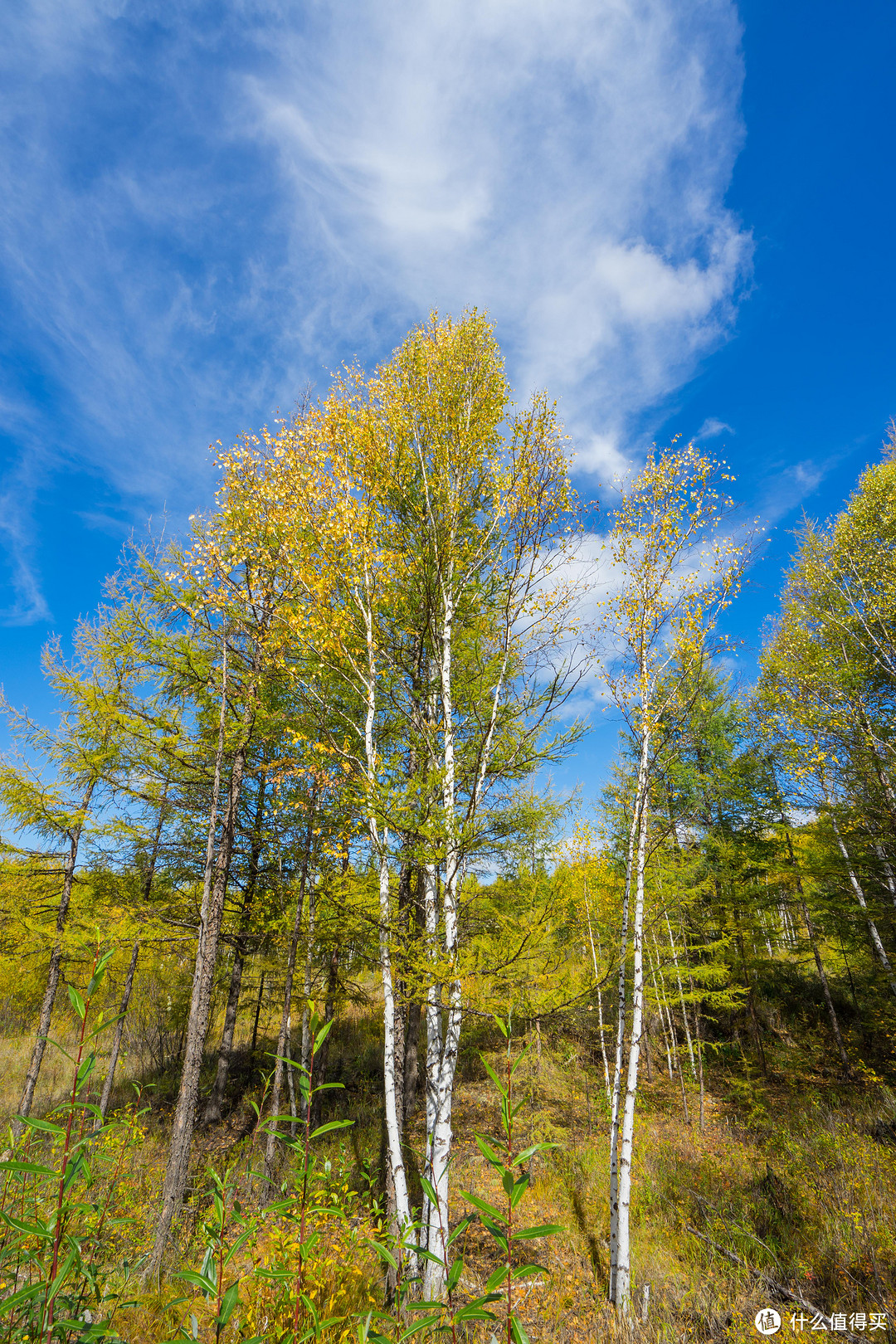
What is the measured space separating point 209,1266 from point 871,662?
13.4 m

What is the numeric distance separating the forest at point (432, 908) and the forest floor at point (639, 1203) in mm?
76

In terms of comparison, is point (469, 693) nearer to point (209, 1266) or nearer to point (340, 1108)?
point (209, 1266)

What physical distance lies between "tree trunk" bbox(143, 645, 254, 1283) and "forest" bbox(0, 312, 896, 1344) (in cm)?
6

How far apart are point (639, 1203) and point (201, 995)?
7.67 meters

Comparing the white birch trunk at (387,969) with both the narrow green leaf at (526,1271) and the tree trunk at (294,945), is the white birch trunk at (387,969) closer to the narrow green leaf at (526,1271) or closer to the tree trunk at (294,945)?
the tree trunk at (294,945)

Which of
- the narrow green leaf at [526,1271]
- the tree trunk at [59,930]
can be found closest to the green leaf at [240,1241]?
the narrow green leaf at [526,1271]

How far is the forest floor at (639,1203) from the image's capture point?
4438 mm

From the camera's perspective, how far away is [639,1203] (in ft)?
28.9

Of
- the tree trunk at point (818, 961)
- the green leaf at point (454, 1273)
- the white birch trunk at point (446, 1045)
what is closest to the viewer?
the green leaf at point (454, 1273)

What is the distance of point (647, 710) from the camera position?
291 inches

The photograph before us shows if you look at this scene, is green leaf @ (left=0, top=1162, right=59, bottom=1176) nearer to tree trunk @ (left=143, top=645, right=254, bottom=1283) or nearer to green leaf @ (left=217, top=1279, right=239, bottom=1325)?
green leaf @ (left=217, top=1279, right=239, bottom=1325)

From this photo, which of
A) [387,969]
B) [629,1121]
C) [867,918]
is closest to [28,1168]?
[387,969]

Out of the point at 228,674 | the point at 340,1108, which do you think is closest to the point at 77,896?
the point at 228,674

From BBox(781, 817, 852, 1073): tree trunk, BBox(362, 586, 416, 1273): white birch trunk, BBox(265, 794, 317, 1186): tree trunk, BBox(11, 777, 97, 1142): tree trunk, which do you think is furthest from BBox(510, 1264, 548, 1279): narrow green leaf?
BBox(781, 817, 852, 1073): tree trunk
